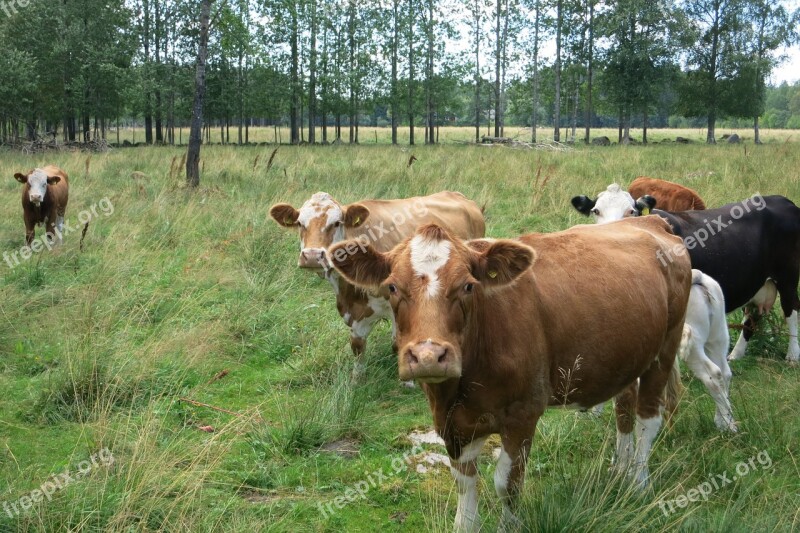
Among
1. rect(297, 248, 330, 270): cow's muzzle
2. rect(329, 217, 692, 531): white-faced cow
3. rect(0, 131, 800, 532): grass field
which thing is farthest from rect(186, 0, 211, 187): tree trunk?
rect(329, 217, 692, 531): white-faced cow

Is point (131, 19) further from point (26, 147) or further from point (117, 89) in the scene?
point (26, 147)

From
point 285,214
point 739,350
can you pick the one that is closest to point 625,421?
point 739,350

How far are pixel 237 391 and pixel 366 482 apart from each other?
75.6 inches

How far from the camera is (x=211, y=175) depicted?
16.2 metres

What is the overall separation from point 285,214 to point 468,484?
393 centimetres

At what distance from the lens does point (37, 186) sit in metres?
10.9

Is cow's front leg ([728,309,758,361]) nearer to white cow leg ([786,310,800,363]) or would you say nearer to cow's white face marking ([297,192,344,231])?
white cow leg ([786,310,800,363])

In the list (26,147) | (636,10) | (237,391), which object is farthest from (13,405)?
(636,10)

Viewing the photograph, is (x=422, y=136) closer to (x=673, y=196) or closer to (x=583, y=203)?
(x=673, y=196)

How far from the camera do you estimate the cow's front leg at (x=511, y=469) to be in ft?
10.2

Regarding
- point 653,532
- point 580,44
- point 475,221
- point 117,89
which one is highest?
point 580,44

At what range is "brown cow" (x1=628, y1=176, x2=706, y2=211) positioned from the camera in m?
8.78

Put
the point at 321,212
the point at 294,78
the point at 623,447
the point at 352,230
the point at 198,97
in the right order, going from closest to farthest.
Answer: the point at 623,447, the point at 321,212, the point at 352,230, the point at 198,97, the point at 294,78

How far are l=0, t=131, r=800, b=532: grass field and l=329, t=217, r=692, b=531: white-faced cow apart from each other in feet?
0.61
